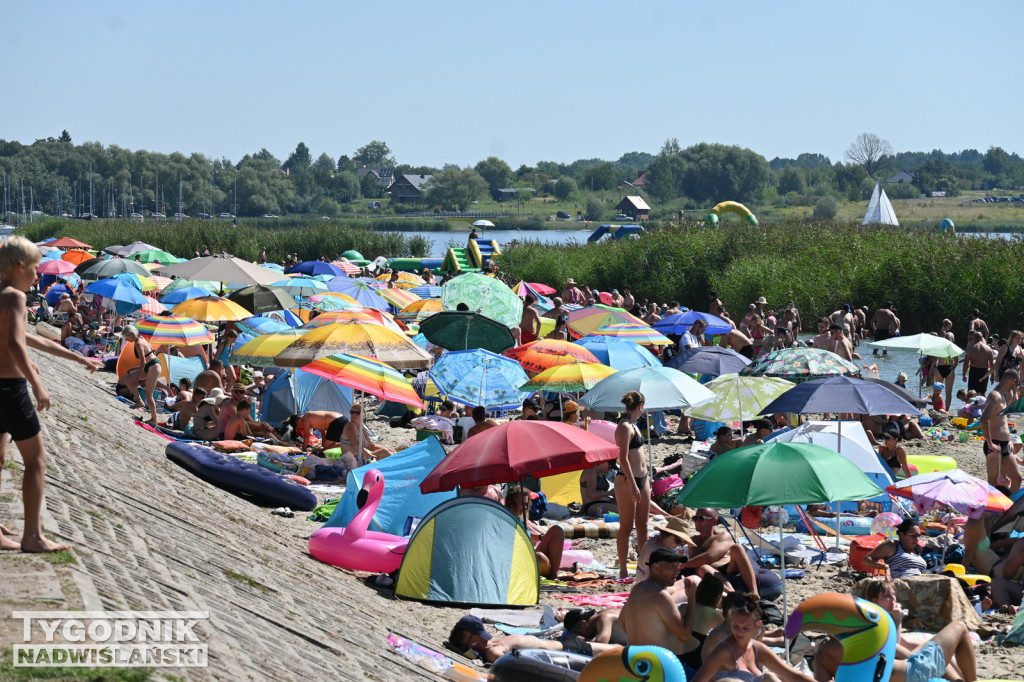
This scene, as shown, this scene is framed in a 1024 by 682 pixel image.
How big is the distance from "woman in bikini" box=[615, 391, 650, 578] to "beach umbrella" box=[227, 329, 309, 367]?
19.3ft

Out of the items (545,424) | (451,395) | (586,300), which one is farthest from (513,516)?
(586,300)

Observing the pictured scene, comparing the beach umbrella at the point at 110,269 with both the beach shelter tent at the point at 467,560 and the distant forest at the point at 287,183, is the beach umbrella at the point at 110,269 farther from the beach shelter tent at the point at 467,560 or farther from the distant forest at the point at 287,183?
the distant forest at the point at 287,183

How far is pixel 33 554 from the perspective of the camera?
512cm

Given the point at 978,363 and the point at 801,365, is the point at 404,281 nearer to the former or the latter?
the point at 978,363

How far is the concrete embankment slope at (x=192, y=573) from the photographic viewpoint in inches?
195

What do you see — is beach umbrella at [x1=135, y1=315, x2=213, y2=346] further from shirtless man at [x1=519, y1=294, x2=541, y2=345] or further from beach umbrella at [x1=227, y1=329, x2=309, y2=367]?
shirtless man at [x1=519, y1=294, x2=541, y2=345]

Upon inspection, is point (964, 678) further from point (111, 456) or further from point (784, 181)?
point (784, 181)

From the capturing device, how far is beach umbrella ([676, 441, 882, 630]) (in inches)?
277

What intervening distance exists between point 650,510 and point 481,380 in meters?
2.98

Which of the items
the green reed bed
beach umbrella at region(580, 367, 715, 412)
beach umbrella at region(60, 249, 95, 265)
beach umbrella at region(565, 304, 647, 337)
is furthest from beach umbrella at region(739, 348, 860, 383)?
beach umbrella at region(60, 249, 95, 265)

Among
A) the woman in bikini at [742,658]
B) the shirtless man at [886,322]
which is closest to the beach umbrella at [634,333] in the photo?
the shirtless man at [886,322]

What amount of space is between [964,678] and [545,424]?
11.2 ft

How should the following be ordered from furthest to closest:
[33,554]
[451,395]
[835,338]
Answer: [835,338] < [451,395] < [33,554]

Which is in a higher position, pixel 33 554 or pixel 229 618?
pixel 33 554
